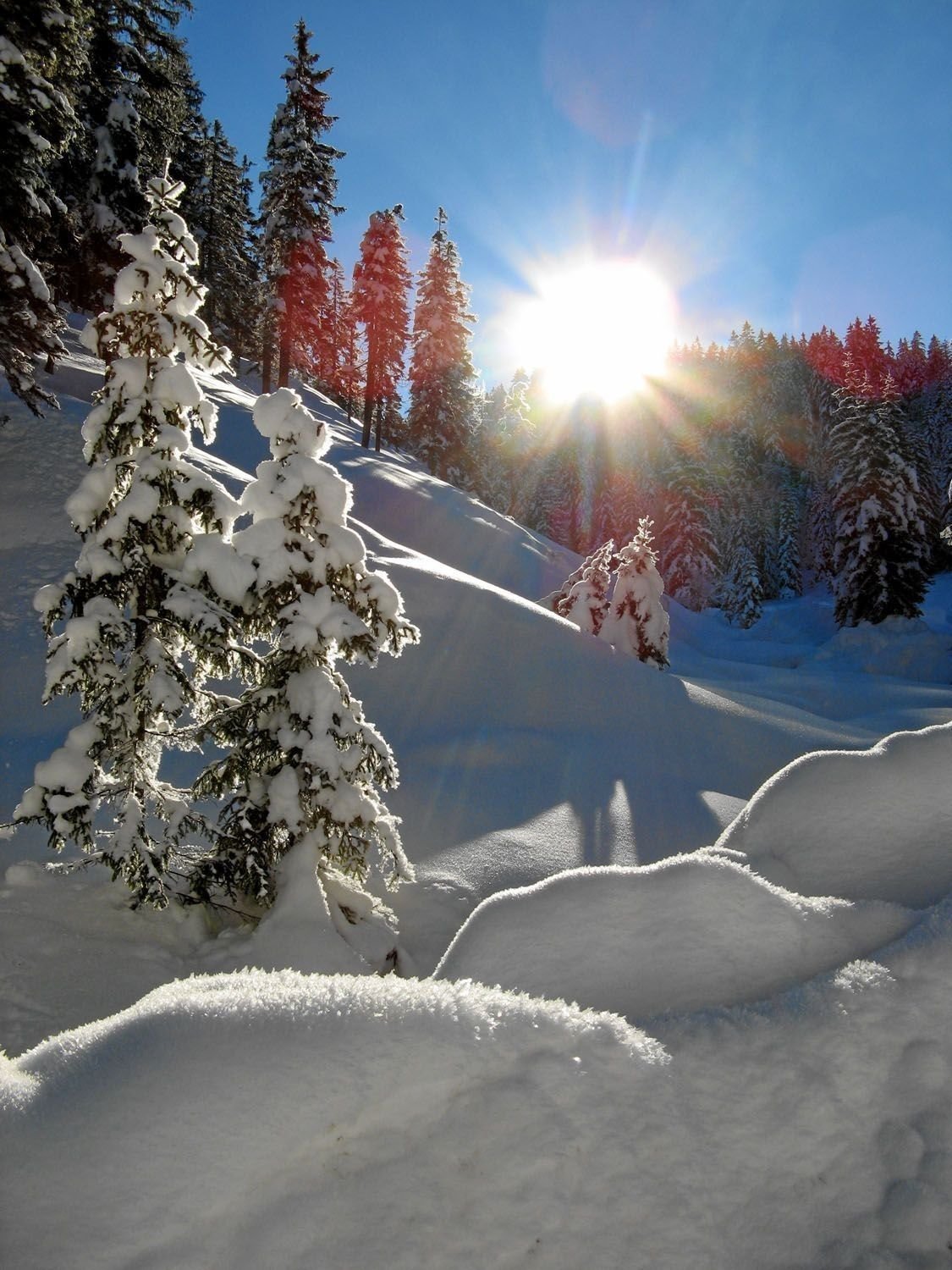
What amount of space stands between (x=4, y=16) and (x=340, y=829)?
50.1 feet

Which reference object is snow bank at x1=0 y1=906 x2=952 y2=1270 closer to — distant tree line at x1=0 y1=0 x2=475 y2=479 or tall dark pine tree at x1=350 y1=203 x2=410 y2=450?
distant tree line at x1=0 y1=0 x2=475 y2=479

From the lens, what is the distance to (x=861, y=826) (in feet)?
9.72

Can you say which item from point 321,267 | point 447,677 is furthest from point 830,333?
point 447,677

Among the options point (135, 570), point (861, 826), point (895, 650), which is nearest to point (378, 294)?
point (895, 650)

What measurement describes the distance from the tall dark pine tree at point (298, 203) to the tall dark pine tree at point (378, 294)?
604cm

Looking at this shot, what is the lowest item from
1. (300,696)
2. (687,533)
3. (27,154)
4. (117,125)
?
(300,696)

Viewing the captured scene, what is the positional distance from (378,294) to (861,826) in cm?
4305

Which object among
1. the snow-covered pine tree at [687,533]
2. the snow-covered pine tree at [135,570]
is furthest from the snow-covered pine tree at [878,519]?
the snow-covered pine tree at [135,570]

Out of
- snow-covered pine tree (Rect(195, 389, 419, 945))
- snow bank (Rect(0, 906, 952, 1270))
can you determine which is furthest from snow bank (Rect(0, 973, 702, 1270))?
snow-covered pine tree (Rect(195, 389, 419, 945))

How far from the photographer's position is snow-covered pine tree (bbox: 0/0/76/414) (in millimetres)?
12273

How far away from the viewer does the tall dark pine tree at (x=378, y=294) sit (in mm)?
40000

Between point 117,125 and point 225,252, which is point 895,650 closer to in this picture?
point 117,125

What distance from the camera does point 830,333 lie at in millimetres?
95688

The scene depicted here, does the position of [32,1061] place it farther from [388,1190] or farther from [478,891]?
[478,891]
